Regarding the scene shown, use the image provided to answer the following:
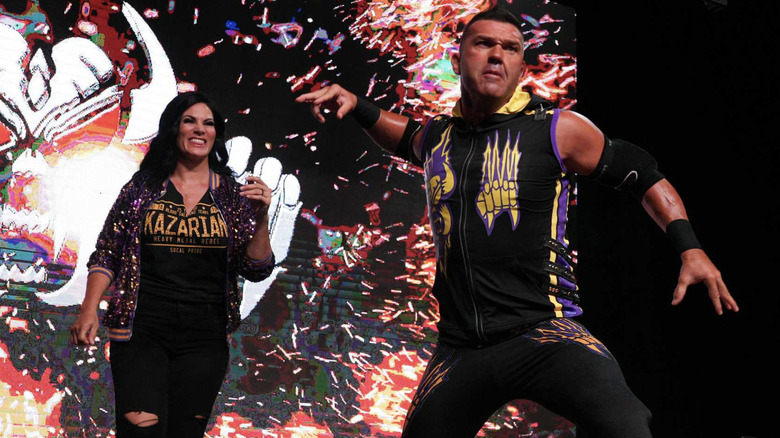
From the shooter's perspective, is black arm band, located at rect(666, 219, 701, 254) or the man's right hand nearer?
black arm band, located at rect(666, 219, 701, 254)

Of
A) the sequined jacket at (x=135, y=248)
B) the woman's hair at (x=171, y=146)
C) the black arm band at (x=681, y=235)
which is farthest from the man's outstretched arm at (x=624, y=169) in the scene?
the woman's hair at (x=171, y=146)

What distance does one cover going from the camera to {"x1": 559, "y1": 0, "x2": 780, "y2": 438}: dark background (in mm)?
4047

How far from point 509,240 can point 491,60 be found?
21.6 inches

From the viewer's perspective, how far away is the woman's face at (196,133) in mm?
2988

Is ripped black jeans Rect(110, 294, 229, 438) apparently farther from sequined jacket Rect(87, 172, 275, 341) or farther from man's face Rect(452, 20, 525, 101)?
man's face Rect(452, 20, 525, 101)

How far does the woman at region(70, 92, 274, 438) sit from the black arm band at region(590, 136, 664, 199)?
115 cm

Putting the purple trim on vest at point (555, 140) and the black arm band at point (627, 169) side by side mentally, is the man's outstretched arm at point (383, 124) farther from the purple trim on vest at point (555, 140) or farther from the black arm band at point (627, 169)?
the black arm band at point (627, 169)

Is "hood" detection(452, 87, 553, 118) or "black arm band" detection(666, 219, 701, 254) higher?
"hood" detection(452, 87, 553, 118)

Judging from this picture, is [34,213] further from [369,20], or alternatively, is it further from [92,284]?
[369,20]

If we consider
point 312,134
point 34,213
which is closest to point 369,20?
point 312,134

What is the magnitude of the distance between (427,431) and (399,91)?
2.67 metres

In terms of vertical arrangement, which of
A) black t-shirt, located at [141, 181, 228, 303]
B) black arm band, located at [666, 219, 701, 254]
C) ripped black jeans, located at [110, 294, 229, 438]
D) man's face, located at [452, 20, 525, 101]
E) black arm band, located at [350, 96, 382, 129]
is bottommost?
ripped black jeans, located at [110, 294, 229, 438]

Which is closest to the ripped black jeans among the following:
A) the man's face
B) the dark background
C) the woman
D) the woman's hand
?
the woman

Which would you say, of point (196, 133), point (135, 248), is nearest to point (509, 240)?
point (135, 248)
